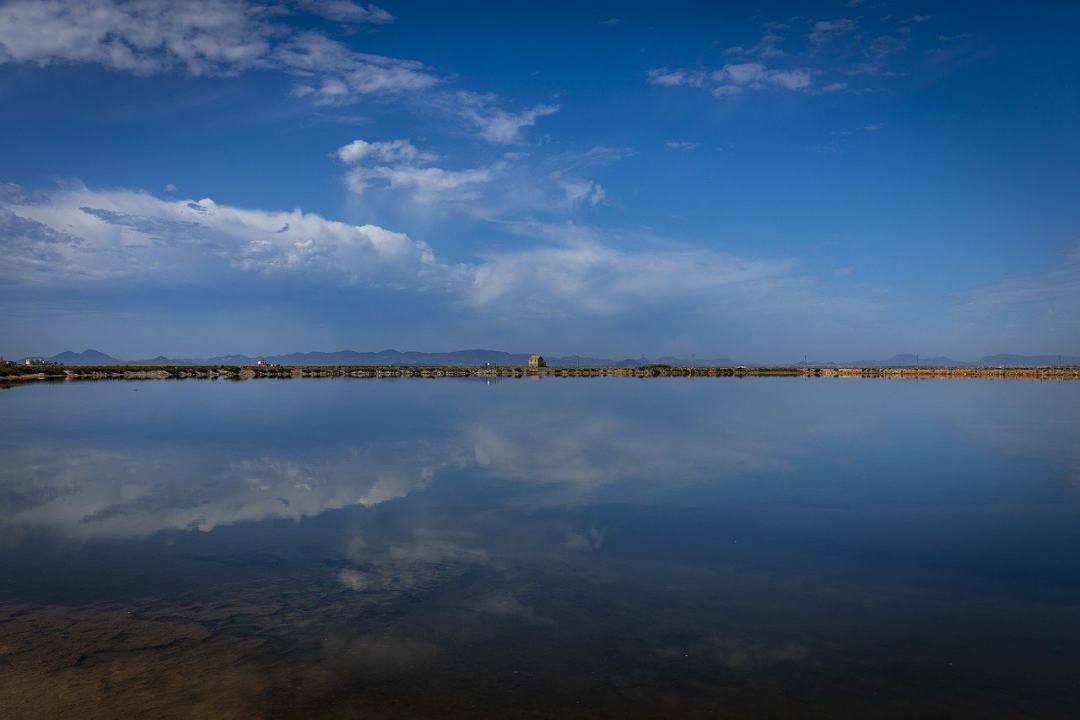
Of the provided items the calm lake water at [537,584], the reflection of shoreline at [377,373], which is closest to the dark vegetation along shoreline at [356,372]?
the reflection of shoreline at [377,373]

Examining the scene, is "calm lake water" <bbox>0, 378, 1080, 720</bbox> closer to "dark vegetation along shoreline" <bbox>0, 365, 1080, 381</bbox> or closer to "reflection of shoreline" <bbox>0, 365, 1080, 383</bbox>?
"reflection of shoreline" <bbox>0, 365, 1080, 383</bbox>

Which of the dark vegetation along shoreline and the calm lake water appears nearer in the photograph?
the calm lake water

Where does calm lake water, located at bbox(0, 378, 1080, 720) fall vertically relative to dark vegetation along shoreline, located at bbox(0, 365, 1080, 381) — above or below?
below

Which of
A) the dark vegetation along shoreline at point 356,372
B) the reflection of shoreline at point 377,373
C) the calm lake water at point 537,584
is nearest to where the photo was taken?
the calm lake water at point 537,584

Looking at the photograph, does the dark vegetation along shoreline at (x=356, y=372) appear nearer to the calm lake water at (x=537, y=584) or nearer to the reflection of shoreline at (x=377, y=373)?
the reflection of shoreline at (x=377, y=373)

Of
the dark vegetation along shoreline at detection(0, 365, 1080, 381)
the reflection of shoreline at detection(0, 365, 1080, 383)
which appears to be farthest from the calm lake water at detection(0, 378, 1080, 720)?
the dark vegetation along shoreline at detection(0, 365, 1080, 381)

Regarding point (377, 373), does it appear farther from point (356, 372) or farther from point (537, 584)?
point (537, 584)

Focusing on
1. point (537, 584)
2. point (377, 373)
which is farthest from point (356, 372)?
point (537, 584)

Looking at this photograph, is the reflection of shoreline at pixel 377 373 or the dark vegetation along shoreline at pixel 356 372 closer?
the dark vegetation along shoreline at pixel 356 372

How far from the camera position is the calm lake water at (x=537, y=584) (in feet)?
18.5

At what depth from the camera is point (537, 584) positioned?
829cm

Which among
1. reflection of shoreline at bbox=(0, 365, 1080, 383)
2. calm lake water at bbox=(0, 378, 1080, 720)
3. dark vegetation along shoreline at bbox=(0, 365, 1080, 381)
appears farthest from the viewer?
reflection of shoreline at bbox=(0, 365, 1080, 383)

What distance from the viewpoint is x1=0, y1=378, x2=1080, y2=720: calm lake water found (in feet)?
18.5

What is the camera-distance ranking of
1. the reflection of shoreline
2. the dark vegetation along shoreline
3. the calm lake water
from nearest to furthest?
the calm lake water → the dark vegetation along shoreline → the reflection of shoreline
